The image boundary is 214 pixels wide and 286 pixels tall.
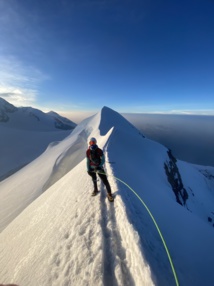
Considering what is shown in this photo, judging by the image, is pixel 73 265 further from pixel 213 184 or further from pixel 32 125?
pixel 32 125

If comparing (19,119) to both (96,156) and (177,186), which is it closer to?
(177,186)

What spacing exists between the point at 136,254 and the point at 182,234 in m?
3.48

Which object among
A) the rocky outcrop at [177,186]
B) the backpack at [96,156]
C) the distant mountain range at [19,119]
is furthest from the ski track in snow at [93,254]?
the distant mountain range at [19,119]

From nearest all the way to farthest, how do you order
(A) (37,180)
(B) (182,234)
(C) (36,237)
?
1. (C) (36,237)
2. (B) (182,234)
3. (A) (37,180)

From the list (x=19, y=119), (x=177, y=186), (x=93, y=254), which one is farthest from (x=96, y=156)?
(x=19, y=119)

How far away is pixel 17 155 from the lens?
47.0 metres

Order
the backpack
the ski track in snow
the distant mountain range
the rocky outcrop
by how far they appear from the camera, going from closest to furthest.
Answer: the ski track in snow, the backpack, the rocky outcrop, the distant mountain range

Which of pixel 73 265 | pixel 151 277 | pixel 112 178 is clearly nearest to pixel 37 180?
pixel 112 178

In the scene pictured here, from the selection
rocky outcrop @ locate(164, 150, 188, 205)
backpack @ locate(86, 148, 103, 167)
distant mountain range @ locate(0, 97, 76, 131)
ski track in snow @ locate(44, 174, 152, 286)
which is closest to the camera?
ski track in snow @ locate(44, 174, 152, 286)

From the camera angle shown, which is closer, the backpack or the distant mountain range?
the backpack

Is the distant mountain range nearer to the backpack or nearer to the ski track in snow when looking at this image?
the backpack

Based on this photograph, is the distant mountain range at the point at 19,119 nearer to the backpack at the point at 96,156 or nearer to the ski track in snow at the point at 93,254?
Answer: the backpack at the point at 96,156

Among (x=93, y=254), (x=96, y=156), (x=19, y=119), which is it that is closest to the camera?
(x=93, y=254)

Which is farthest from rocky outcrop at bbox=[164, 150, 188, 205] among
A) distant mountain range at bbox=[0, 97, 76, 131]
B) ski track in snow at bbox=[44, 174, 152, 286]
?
distant mountain range at bbox=[0, 97, 76, 131]
